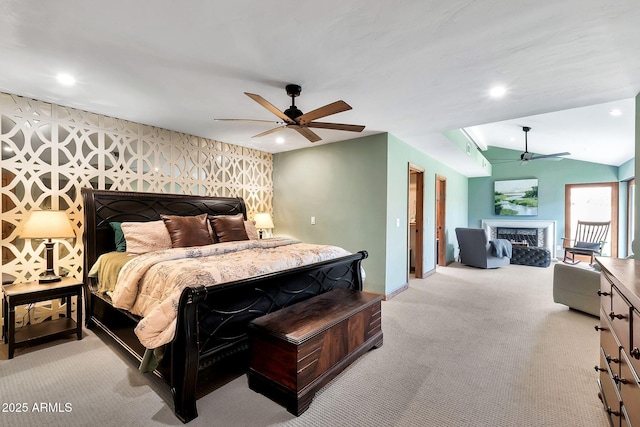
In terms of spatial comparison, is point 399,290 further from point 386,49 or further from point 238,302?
point 386,49

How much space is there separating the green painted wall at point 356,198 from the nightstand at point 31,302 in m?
3.22

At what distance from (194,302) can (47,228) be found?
6.87ft

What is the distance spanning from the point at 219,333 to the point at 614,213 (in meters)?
9.55

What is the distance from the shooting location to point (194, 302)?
1.72 metres

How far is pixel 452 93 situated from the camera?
9.27 ft

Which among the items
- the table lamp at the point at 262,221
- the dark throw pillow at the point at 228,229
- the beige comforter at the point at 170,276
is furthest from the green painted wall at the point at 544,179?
the beige comforter at the point at 170,276

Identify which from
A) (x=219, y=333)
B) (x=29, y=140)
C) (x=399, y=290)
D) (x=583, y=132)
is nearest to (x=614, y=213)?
(x=583, y=132)

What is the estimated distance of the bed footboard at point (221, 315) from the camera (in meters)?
1.75

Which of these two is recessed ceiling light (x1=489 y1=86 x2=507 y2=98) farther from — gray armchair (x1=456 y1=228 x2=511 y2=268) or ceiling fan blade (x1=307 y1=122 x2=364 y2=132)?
gray armchair (x1=456 y1=228 x2=511 y2=268)

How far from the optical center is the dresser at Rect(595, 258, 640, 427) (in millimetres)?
1154

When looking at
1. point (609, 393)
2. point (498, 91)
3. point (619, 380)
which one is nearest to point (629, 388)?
point (619, 380)

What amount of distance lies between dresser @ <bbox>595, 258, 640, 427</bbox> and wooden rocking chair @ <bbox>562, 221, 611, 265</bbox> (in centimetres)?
622

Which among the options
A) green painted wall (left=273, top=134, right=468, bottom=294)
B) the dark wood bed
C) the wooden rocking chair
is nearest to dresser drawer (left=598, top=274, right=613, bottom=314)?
the dark wood bed

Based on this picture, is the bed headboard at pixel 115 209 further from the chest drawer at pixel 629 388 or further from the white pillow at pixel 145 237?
the chest drawer at pixel 629 388
